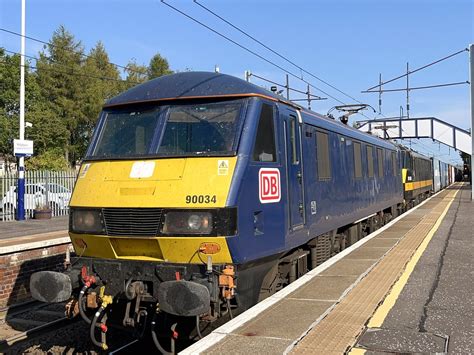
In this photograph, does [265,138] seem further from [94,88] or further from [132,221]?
[94,88]

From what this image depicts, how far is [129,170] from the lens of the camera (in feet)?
18.2

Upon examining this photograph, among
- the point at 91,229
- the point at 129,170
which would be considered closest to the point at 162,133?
the point at 129,170

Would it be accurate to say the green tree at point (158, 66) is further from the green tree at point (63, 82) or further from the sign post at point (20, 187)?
the sign post at point (20, 187)

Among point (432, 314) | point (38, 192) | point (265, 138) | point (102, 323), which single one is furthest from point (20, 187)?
point (432, 314)

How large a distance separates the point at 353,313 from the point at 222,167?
2.13 meters

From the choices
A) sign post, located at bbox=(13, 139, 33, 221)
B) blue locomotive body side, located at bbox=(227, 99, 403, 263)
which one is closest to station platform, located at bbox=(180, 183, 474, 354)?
blue locomotive body side, located at bbox=(227, 99, 403, 263)

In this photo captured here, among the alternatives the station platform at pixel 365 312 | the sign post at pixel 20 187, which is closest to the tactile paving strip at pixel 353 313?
the station platform at pixel 365 312

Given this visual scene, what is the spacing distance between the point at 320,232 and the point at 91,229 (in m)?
3.76

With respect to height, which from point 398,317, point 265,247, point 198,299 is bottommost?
point 398,317

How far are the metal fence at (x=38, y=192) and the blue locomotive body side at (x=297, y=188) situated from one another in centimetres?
1410

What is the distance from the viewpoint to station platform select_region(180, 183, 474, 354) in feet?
14.6

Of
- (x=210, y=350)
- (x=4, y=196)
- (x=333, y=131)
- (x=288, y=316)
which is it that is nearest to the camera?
(x=210, y=350)

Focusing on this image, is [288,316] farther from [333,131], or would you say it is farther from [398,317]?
[333,131]

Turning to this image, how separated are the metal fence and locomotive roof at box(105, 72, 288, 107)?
15.5 m
